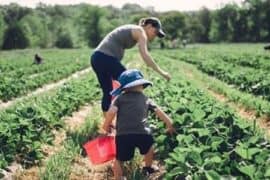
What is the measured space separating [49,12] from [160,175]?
512ft

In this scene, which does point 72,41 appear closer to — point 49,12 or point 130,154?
point 49,12

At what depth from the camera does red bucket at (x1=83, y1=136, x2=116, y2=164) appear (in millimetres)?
5719

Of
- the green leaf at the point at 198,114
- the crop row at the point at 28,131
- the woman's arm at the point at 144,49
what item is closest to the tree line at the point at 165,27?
the crop row at the point at 28,131

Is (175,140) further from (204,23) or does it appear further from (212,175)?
(204,23)

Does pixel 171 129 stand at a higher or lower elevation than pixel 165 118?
lower

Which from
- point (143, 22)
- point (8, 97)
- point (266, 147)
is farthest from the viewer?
point (8, 97)

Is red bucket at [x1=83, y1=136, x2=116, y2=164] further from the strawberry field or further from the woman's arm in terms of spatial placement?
the woman's arm

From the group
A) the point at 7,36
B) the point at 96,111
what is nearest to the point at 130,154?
the point at 96,111

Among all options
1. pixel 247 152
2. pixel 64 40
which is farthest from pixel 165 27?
pixel 247 152

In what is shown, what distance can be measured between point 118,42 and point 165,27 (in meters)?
96.2

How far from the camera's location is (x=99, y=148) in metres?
5.73

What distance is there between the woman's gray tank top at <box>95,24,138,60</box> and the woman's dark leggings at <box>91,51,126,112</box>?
0.26 ft

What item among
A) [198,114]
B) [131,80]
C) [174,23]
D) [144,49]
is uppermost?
[144,49]

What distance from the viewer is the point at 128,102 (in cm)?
552
